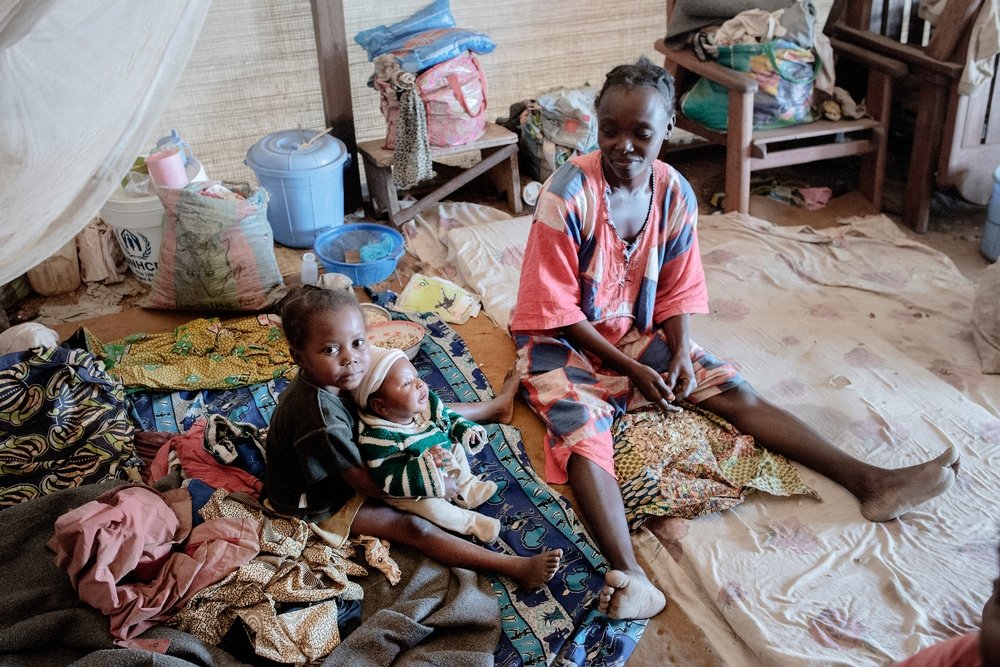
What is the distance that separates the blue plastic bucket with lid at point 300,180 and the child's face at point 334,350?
1.71m

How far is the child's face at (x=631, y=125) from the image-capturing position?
2084 mm

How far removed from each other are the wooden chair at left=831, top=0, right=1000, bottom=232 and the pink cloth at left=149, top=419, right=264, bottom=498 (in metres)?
3.05

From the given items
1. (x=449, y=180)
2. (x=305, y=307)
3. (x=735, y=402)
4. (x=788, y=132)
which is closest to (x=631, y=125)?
(x=735, y=402)

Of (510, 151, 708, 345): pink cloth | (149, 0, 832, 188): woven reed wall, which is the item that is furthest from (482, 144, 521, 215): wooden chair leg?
(510, 151, 708, 345): pink cloth

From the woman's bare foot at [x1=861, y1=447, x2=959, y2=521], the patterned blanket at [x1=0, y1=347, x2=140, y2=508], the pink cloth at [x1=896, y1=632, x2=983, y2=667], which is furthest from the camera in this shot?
the patterned blanket at [x1=0, y1=347, x2=140, y2=508]

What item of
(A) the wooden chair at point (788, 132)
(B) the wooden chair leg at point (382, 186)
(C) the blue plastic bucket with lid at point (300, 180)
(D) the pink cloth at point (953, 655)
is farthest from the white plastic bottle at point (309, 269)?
Answer: (D) the pink cloth at point (953, 655)

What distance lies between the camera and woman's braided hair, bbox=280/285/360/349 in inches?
70.6

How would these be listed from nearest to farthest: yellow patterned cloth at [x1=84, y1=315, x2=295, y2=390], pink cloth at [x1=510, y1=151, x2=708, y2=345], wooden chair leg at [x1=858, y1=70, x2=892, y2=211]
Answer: pink cloth at [x1=510, y1=151, x2=708, y2=345]
yellow patterned cloth at [x1=84, y1=315, x2=295, y2=390]
wooden chair leg at [x1=858, y1=70, x2=892, y2=211]

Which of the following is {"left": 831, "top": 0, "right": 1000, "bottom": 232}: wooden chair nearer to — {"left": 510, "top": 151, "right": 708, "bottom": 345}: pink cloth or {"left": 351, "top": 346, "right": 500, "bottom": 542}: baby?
{"left": 510, "top": 151, "right": 708, "bottom": 345}: pink cloth

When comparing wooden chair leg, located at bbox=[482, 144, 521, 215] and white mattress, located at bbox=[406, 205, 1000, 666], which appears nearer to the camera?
white mattress, located at bbox=[406, 205, 1000, 666]

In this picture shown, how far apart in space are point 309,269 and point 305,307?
5.02ft

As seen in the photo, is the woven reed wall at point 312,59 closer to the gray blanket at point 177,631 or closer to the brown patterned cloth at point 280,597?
the gray blanket at point 177,631

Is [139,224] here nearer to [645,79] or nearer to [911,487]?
[645,79]

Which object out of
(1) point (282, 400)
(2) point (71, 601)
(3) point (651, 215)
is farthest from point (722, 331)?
(2) point (71, 601)
